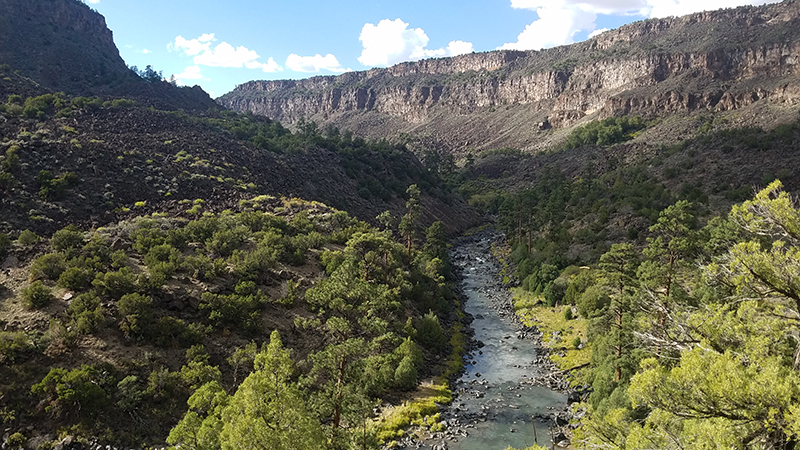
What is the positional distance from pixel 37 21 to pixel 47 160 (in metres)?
103

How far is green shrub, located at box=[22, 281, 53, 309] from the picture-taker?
1125 inches

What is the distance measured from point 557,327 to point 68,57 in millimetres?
133567

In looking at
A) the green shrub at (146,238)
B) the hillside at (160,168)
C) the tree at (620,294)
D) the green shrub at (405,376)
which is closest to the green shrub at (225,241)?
the green shrub at (146,238)

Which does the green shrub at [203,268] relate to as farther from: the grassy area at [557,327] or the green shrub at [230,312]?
the grassy area at [557,327]

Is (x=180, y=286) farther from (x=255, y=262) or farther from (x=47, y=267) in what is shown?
(x=47, y=267)

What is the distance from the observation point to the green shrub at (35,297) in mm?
28569

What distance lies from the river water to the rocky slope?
289 ft

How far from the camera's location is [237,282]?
37.0 metres

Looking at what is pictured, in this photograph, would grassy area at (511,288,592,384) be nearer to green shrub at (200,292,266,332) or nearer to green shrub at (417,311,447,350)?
green shrub at (417,311,447,350)

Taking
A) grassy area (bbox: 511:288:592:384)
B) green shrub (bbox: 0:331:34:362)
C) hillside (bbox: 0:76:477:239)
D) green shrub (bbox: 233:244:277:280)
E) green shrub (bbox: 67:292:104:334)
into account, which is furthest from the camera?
hillside (bbox: 0:76:477:239)

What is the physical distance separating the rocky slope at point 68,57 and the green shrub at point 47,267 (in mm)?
78080

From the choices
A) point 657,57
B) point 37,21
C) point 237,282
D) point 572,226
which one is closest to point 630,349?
point 237,282

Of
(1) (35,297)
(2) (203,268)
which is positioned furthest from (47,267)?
(2) (203,268)

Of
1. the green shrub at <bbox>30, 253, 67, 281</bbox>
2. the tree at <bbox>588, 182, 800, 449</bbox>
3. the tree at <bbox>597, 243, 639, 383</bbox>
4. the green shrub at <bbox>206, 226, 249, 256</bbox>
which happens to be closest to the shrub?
the green shrub at <bbox>30, 253, 67, 281</bbox>
